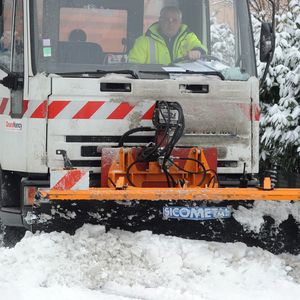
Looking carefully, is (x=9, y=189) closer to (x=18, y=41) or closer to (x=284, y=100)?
(x=18, y=41)

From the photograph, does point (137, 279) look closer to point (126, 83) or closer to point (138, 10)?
point (126, 83)

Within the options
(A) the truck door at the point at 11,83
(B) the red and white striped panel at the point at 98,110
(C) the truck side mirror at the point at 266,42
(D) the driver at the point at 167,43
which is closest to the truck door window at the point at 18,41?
(A) the truck door at the point at 11,83

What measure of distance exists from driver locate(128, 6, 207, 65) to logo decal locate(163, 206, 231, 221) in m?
1.57

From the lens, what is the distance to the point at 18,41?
6.17 meters

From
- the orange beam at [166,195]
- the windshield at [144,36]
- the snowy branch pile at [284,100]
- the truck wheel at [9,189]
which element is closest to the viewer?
the orange beam at [166,195]

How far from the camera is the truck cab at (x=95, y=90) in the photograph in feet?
19.7

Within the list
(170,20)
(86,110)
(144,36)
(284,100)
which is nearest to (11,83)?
(86,110)

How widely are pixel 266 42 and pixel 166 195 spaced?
2166mm

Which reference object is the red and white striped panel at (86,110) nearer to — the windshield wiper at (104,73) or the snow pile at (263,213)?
the windshield wiper at (104,73)

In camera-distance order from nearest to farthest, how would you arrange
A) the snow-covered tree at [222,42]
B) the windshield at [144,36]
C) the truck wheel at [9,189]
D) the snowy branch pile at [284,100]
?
1. the windshield at [144,36]
2. the truck wheel at [9,189]
3. the snow-covered tree at [222,42]
4. the snowy branch pile at [284,100]

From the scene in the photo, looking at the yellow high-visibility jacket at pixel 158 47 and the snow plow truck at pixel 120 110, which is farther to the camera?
the yellow high-visibility jacket at pixel 158 47

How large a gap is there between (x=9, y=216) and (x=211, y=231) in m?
1.96

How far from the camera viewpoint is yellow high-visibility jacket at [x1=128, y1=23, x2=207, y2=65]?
623 centimetres

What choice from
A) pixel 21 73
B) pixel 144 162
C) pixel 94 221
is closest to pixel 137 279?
pixel 94 221
